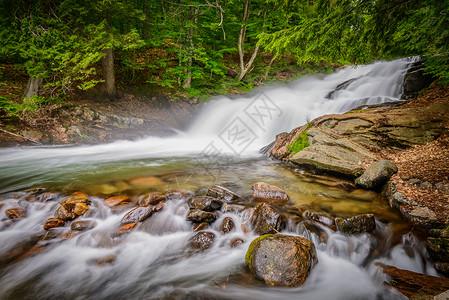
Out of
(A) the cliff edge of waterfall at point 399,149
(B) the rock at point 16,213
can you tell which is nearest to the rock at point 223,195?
(A) the cliff edge of waterfall at point 399,149

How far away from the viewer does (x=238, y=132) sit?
39.4ft

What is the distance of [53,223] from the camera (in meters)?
3.28

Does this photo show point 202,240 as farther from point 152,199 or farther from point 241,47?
point 241,47

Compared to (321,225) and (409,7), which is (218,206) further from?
(409,7)

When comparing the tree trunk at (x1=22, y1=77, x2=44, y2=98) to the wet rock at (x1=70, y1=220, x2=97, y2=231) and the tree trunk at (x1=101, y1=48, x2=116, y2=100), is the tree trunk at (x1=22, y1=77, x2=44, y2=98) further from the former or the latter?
the wet rock at (x1=70, y1=220, x2=97, y2=231)

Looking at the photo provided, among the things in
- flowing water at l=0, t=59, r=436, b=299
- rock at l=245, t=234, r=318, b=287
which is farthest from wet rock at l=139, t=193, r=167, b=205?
rock at l=245, t=234, r=318, b=287

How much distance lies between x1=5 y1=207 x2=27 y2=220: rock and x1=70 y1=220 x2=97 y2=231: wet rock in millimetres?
1056

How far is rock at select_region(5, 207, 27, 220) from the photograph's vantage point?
3463 mm

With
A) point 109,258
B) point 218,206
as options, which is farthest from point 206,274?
point 109,258

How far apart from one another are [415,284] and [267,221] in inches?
70.4

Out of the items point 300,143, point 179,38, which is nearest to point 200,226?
point 300,143

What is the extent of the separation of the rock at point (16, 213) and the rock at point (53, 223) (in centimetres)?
69

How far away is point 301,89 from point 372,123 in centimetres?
1063

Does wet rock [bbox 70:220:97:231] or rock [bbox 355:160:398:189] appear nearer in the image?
wet rock [bbox 70:220:97:231]
